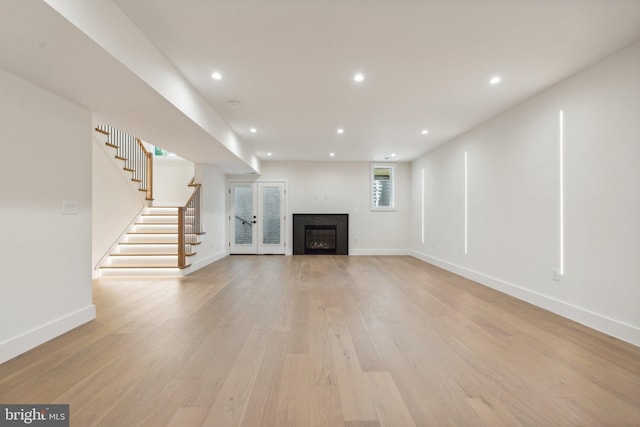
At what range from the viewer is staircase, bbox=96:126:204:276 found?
5.39 m

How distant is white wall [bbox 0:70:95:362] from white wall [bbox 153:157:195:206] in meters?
5.16

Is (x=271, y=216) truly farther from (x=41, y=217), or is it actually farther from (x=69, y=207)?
(x=41, y=217)

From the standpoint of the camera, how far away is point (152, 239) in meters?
6.14

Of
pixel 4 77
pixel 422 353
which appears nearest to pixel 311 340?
pixel 422 353

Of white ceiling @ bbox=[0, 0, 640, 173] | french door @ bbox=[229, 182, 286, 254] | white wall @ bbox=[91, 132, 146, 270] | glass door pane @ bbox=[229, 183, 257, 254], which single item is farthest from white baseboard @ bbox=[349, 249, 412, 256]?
white wall @ bbox=[91, 132, 146, 270]

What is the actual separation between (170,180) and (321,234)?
4.48 metres

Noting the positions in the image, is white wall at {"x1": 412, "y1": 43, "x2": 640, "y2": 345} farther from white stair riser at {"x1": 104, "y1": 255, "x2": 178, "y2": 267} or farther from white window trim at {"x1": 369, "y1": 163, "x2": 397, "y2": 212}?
white stair riser at {"x1": 104, "y1": 255, "x2": 178, "y2": 267}

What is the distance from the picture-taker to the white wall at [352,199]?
8492mm

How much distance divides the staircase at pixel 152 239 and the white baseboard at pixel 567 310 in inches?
208

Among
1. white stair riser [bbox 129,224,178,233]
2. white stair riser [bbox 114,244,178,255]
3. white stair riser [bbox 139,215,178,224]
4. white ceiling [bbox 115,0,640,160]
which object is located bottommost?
white stair riser [bbox 114,244,178,255]

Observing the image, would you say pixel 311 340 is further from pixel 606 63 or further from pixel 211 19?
pixel 606 63

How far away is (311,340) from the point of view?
2549 mm

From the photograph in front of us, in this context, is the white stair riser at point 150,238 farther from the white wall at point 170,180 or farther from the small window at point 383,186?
the small window at point 383,186

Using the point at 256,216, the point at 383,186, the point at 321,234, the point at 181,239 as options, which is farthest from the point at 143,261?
the point at 383,186
